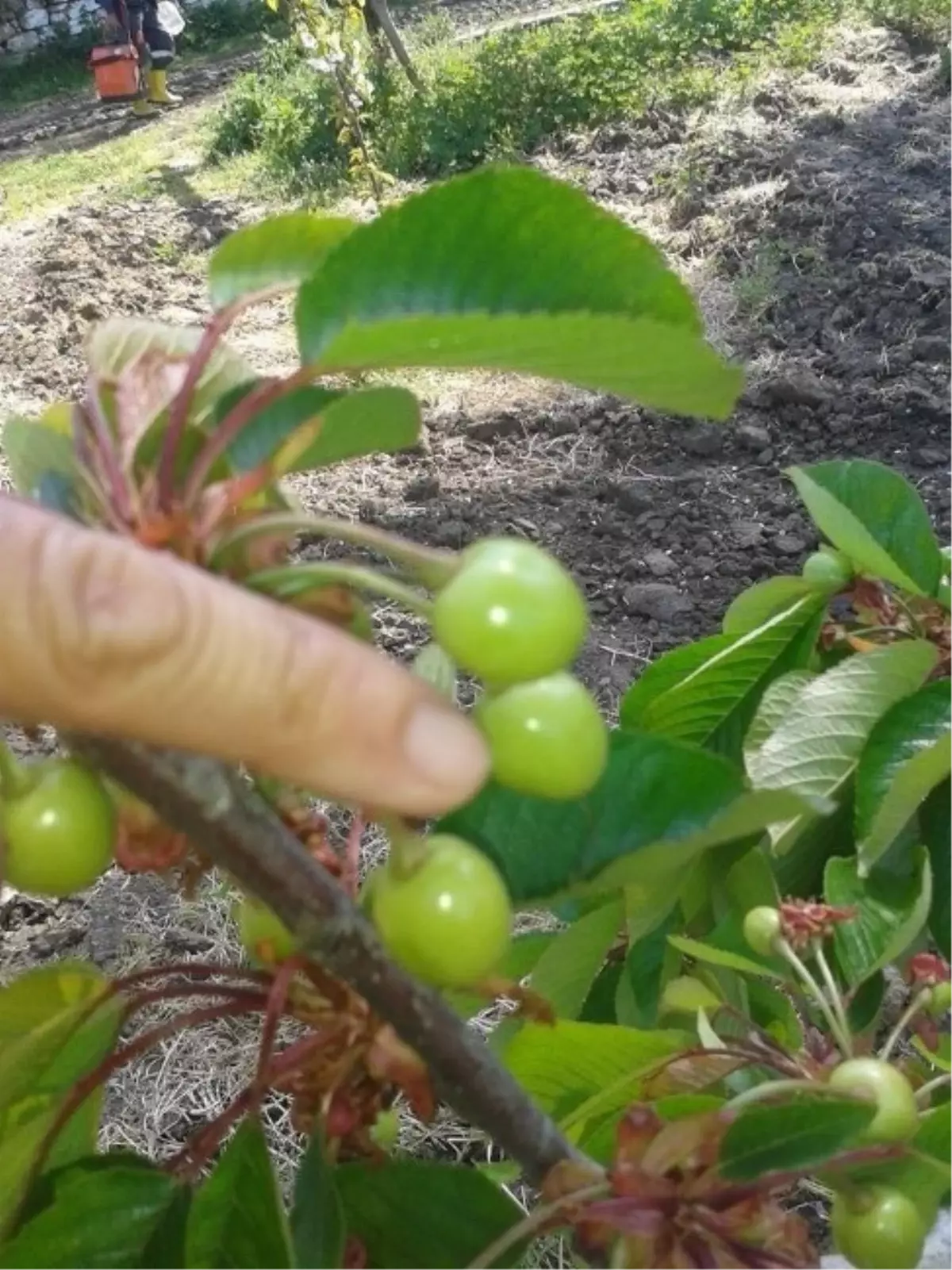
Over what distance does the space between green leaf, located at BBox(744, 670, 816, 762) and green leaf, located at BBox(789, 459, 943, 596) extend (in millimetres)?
80

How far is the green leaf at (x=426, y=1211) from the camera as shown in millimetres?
644

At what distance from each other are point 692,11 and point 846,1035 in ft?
19.7

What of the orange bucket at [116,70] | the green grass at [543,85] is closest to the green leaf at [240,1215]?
the green grass at [543,85]

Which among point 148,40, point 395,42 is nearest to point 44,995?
point 395,42

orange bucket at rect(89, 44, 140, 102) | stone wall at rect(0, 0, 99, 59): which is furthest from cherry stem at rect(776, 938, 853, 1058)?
stone wall at rect(0, 0, 99, 59)

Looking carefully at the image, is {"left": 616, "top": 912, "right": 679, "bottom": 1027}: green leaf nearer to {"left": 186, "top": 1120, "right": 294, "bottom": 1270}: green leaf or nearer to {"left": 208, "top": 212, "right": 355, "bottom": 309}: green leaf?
{"left": 186, "top": 1120, "right": 294, "bottom": 1270}: green leaf

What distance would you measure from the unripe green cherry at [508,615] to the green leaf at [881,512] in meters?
0.45

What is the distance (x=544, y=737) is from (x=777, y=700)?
0.46 meters

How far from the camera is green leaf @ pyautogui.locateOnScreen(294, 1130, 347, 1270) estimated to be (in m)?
0.59

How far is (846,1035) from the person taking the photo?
0.79 m

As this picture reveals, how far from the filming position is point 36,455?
20.5 inches

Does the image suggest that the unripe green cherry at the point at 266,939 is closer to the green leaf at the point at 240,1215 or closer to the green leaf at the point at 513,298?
the green leaf at the point at 240,1215

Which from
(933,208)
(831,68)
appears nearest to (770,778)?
(933,208)

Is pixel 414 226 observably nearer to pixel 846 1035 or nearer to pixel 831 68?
pixel 846 1035
